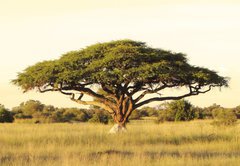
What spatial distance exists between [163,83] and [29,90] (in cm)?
828

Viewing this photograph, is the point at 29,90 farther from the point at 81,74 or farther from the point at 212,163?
the point at 212,163

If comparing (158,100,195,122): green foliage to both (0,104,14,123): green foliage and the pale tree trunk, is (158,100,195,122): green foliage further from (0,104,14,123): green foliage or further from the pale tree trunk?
the pale tree trunk

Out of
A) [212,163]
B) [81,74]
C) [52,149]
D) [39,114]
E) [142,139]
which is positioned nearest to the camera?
[212,163]

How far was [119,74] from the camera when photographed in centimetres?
2812

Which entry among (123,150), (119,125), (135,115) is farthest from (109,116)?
(123,150)

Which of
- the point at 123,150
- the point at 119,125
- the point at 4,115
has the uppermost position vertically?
the point at 4,115

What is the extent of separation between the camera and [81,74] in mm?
28516

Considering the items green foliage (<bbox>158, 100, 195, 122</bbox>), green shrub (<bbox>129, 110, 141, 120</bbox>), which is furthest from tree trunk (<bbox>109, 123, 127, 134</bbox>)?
green shrub (<bbox>129, 110, 141, 120</bbox>)

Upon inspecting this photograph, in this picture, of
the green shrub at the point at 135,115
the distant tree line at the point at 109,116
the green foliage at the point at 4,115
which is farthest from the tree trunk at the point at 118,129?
the green shrub at the point at 135,115

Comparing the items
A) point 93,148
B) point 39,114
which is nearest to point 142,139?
point 93,148

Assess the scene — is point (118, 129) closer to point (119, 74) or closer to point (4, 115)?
point (119, 74)

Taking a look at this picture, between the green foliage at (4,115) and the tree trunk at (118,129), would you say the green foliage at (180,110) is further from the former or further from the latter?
the tree trunk at (118,129)

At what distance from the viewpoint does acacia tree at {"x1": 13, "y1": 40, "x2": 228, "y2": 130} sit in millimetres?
28609

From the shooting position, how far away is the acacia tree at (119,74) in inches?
1126
